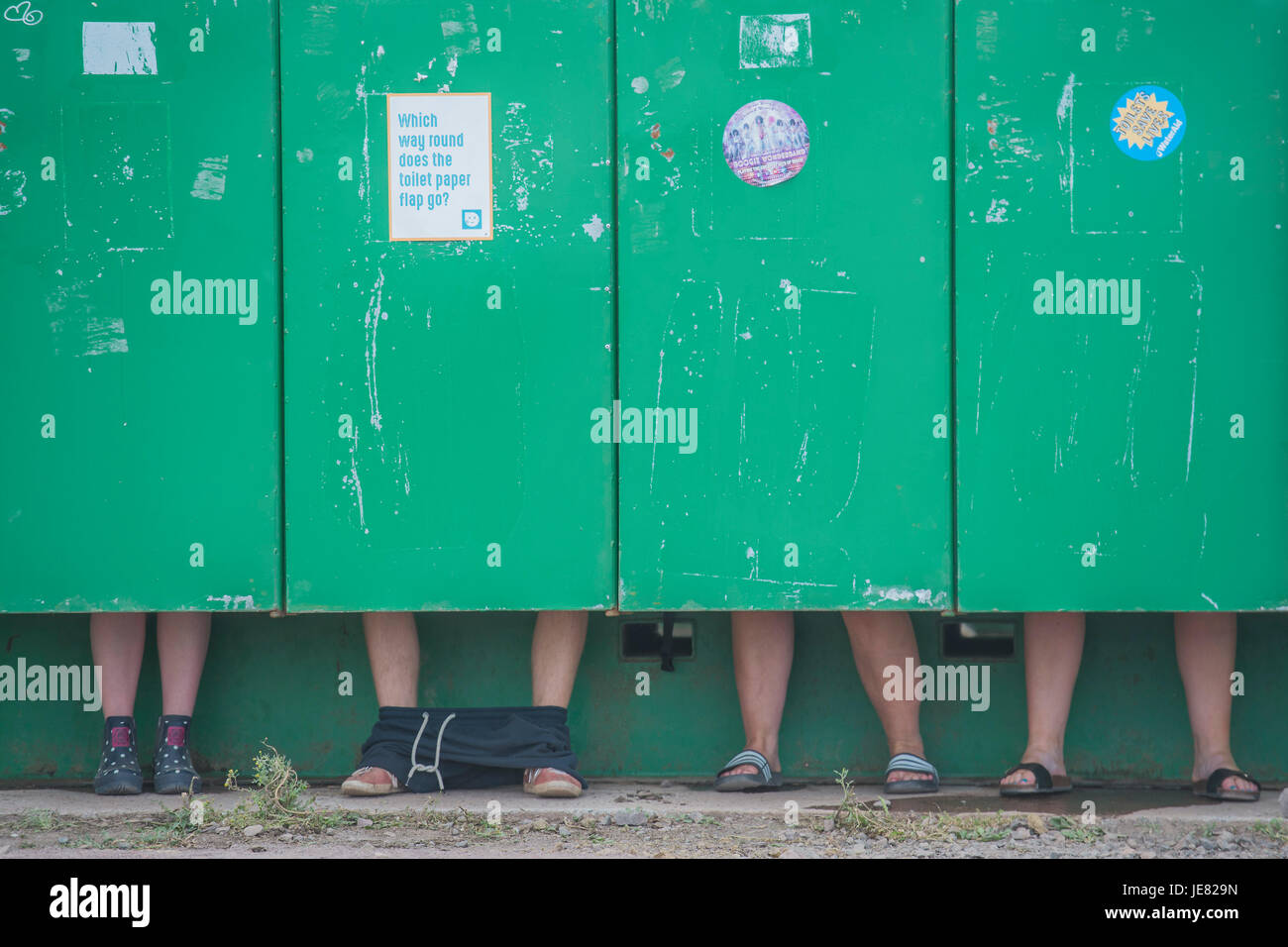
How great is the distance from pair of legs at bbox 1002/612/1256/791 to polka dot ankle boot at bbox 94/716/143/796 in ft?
7.97

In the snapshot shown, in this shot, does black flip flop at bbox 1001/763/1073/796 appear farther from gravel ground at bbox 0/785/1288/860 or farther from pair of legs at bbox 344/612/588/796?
pair of legs at bbox 344/612/588/796

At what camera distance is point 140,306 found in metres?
3.40

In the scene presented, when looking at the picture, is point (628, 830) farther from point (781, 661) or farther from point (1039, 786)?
point (1039, 786)

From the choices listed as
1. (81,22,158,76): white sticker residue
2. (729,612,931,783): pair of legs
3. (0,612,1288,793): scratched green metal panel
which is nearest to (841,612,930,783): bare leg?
(729,612,931,783): pair of legs

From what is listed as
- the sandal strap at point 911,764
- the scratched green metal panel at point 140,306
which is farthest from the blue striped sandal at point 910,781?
the scratched green metal panel at point 140,306

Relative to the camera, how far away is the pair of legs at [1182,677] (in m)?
3.48

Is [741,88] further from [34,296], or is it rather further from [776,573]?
[34,296]

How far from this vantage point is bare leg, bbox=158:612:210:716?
11.8ft

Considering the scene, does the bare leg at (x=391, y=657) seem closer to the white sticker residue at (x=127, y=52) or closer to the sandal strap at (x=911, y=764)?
the sandal strap at (x=911, y=764)

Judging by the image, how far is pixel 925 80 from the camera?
3342 millimetres

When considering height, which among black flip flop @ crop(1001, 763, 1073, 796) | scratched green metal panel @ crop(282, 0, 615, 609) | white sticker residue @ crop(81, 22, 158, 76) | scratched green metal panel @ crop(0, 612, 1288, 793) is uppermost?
white sticker residue @ crop(81, 22, 158, 76)

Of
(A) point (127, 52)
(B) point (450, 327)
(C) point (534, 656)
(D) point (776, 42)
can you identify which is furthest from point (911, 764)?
(A) point (127, 52)

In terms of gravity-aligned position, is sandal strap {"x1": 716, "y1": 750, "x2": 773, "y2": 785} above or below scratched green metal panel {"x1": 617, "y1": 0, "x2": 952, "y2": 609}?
below

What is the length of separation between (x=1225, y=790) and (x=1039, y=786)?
0.47 meters
